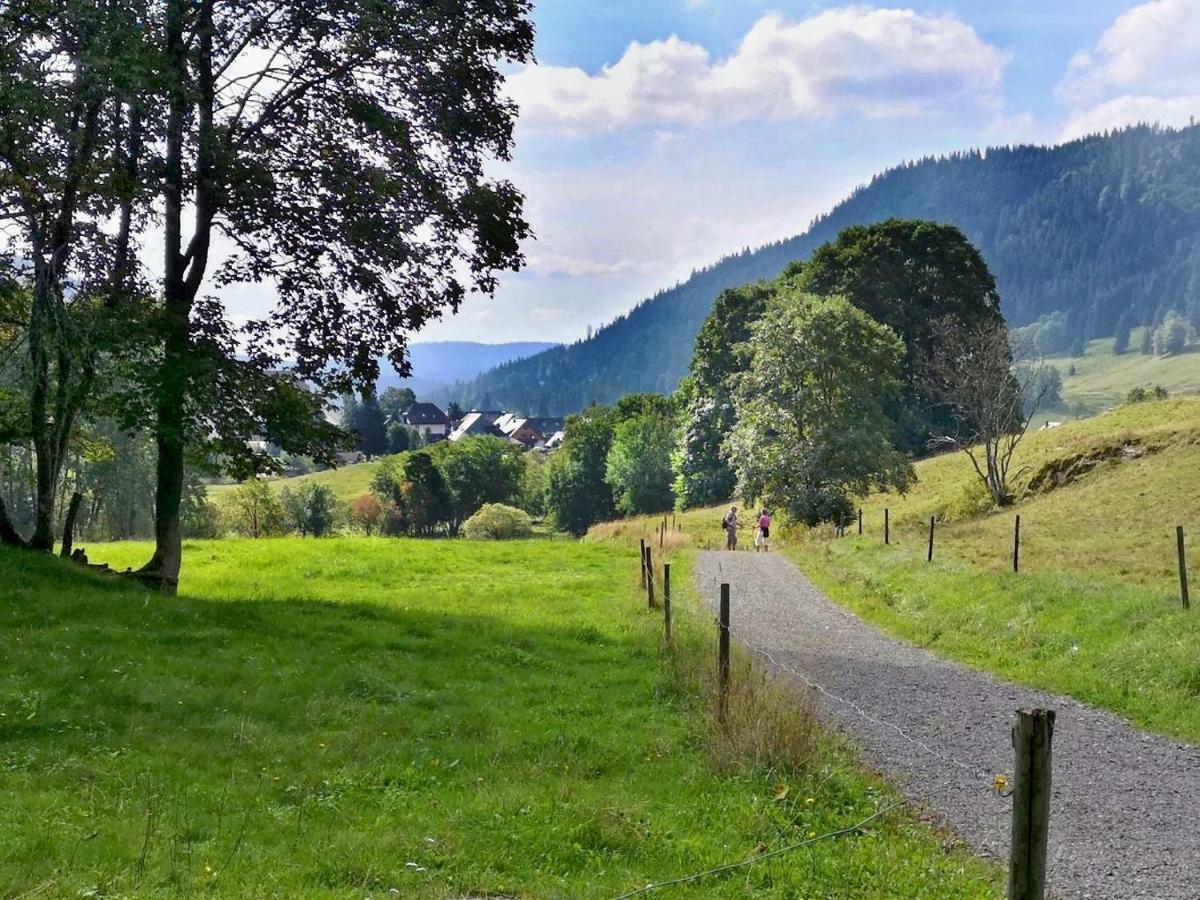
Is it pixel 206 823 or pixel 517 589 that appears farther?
pixel 517 589

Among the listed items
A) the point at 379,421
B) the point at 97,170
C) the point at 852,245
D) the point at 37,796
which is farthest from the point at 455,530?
the point at 37,796

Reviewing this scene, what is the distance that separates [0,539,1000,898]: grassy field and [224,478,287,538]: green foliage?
5715 centimetres

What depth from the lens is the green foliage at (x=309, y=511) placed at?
9581 cm

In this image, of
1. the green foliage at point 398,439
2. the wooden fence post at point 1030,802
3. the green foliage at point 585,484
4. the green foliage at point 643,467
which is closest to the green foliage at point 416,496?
the green foliage at point 585,484

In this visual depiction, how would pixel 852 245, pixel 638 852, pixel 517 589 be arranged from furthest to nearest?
1. pixel 852 245
2. pixel 517 589
3. pixel 638 852

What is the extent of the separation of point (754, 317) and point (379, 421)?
124 meters

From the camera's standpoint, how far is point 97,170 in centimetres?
1526

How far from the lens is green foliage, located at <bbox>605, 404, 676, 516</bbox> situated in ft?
276

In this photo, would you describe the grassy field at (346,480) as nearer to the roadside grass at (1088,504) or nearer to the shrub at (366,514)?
the shrub at (366,514)

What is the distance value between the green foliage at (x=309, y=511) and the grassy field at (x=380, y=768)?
3248 inches

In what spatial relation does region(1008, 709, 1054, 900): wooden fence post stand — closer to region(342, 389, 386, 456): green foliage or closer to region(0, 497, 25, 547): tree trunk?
region(0, 497, 25, 547): tree trunk

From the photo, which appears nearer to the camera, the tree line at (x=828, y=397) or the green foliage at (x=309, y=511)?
the tree line at (x=828, y=397)

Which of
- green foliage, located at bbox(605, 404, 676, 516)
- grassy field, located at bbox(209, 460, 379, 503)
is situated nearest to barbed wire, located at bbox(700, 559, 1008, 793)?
green foliage, located at bbox(605, 404, 676, 516)

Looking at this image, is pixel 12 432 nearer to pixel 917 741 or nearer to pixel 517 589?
pixel 517 589
